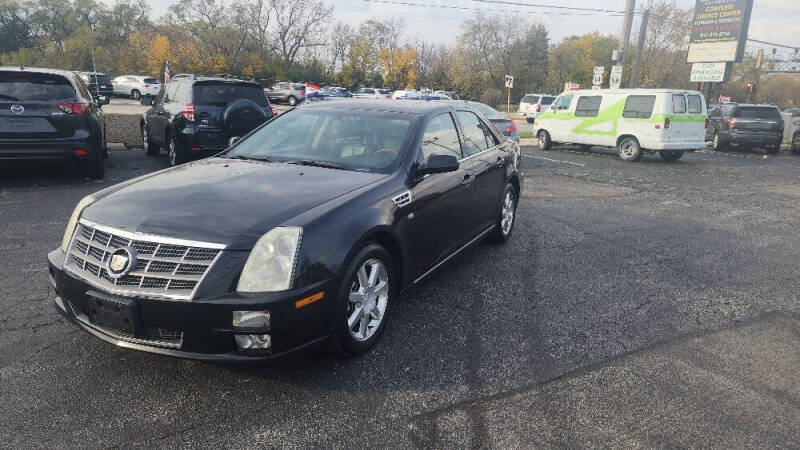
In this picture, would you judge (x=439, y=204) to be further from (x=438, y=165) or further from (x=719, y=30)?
(x=719, y=30)

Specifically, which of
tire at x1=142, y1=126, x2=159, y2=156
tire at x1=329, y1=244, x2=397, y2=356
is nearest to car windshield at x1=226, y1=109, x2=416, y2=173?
tire at x1=329, y1=244, x2=397, y2=356

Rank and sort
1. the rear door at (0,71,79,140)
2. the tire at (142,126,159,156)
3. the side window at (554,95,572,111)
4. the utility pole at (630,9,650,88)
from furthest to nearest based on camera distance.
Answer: the utility pole at (630,9,650,88)
the side window at (554,95,572,111)
the tire at (142,126,159,156)
the rear door at (0,71,79,140)

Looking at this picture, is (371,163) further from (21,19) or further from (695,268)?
(21,19)

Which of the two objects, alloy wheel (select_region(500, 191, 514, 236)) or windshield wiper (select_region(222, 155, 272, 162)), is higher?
windshield wiper (select_region(222, 155, 272, 162))

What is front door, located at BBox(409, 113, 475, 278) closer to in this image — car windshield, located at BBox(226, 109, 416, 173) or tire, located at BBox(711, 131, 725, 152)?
car windshield, located at BBox(226, 109, 416, 173)

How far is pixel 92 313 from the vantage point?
272cm

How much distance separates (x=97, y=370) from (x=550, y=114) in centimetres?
1570

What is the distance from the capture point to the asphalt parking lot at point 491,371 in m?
2.56

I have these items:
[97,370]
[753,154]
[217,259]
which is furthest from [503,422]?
[753,154]

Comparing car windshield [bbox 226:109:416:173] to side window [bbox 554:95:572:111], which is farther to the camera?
side window [bbox 554:95:572:111]

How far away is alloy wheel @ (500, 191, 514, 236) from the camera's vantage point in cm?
587

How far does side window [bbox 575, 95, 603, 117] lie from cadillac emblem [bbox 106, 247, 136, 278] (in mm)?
14557

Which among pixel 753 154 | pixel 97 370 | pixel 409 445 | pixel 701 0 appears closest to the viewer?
pixel 409 445

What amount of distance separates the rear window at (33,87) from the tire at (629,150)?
13.0 m
